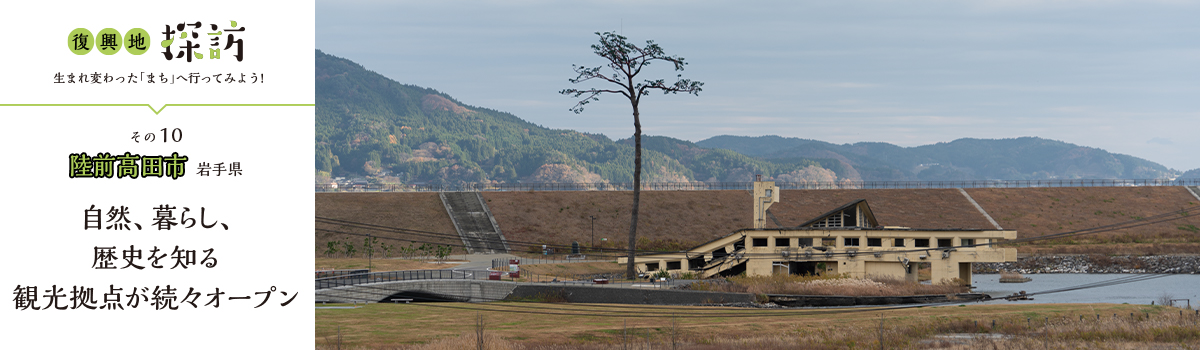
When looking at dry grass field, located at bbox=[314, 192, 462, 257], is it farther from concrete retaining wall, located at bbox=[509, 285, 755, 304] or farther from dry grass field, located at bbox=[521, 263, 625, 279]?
concrete retaining wall, located at bbox=[509, 285, 755, 304]

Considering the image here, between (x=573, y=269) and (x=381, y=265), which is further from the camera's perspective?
(x=573, y=269)

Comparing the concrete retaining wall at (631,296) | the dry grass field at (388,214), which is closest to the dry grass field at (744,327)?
the concrete retaining wall at (631,296)

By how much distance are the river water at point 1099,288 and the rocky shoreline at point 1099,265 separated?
102 inches

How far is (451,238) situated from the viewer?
106 meters

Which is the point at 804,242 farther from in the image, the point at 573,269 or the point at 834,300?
the point at 573,269

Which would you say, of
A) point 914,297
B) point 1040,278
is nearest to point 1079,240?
point 1040,278

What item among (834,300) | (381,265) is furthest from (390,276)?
(834,300)

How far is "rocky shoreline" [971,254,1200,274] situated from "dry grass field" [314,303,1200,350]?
44470mm

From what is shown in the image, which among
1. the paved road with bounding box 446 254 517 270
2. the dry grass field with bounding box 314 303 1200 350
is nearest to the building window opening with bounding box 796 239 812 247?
the dry grass field with bounding box 314 303 1200 350

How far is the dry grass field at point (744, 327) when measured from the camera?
36.8 m

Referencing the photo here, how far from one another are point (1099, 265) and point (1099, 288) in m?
21.5

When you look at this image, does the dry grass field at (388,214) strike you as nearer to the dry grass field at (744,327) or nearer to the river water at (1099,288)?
the dry grass field at (744,327)

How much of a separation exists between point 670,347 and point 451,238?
242 feet

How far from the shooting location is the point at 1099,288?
73.6 m
